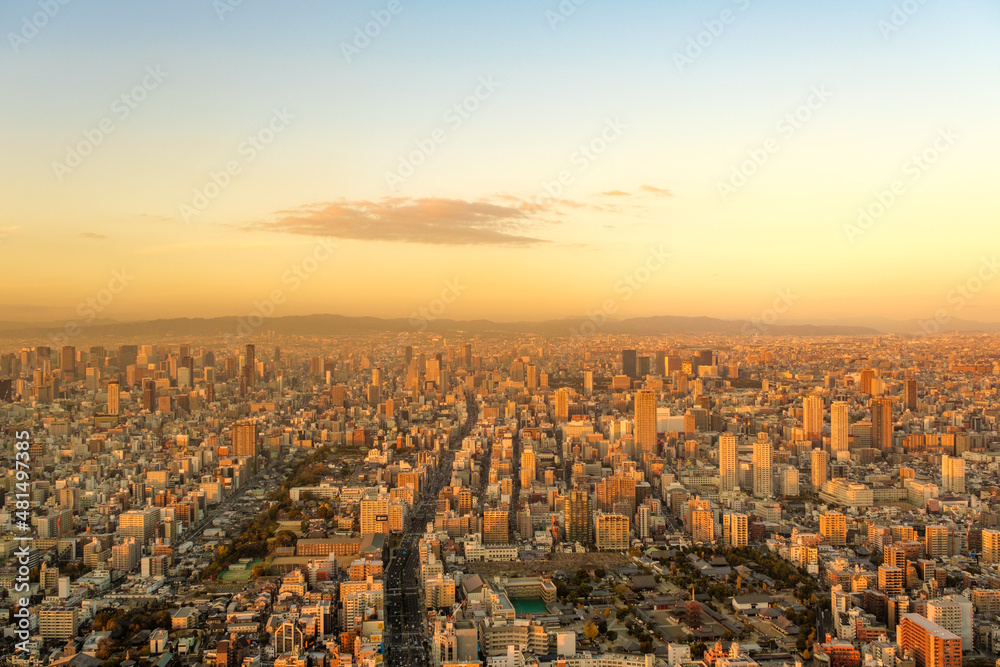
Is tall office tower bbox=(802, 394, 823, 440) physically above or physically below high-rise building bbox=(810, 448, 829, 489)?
above

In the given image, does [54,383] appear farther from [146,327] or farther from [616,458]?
[616,458]

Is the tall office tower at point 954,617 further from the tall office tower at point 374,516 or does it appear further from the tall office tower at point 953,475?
the tall office tower at point 374,516

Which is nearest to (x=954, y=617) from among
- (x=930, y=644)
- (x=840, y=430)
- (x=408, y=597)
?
(x=930, y=644)

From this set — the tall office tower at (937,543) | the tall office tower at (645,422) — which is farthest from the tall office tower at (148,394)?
the tall office tower at (937,543)

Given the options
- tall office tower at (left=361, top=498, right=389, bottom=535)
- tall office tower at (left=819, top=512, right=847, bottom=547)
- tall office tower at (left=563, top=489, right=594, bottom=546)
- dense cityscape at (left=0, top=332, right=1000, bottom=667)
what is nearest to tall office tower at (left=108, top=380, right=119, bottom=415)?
dense cityscape at (left=0, top=332, right=1000, bottom=667)

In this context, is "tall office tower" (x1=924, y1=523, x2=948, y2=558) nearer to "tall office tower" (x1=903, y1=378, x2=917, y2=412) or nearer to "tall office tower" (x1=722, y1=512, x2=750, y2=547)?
"tall office tower" (x1=722, y1=512, x2=750, y2=547)
